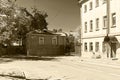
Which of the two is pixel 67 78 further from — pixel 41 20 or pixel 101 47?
pixel 41 20

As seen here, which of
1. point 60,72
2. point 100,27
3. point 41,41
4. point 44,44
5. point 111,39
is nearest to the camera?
point 60,72

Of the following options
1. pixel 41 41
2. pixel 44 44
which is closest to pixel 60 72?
pixel 41 41

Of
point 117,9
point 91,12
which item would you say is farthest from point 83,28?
point 117,9

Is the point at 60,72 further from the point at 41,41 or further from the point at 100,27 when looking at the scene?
the point at 41,41

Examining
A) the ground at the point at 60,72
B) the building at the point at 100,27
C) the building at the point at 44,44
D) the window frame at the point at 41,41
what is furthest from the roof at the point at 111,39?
the window frame at the point at 41,41

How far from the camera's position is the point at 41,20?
62969 mm

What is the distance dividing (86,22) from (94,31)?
3.75 metres

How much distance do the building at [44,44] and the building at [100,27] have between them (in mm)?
12264

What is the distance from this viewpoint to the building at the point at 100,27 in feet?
96.8

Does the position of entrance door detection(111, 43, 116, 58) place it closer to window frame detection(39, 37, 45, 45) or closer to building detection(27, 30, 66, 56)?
building detection(27, 30, 66, 56)

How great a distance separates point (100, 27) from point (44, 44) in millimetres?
18948

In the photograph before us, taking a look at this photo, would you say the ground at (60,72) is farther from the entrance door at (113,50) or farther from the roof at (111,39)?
the entrance door at (113,50)

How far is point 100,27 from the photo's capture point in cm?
3294

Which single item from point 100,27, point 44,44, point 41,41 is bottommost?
point 44,44
